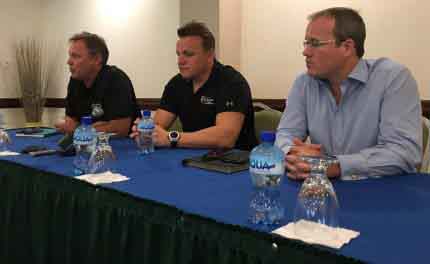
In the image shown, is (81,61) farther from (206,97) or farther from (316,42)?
(316,42)

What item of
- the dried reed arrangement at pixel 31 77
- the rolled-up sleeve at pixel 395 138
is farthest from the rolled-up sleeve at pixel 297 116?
the dried reed arrangement at pixel 31 77

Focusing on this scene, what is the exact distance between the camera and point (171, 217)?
129 cm

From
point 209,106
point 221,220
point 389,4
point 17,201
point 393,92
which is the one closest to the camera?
point 221,220

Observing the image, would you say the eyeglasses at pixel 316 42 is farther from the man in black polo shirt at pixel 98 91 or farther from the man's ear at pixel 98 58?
the man's ear at pixel 98 58

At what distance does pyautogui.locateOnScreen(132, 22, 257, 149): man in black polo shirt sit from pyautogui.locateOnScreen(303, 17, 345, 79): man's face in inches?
25.7

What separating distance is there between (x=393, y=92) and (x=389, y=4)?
173cm

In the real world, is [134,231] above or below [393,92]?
below

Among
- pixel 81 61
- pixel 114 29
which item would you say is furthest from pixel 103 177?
pixel 114 29

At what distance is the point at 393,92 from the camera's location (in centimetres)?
175

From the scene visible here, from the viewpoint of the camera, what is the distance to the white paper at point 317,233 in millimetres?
991

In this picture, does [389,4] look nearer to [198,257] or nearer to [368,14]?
[368,14]

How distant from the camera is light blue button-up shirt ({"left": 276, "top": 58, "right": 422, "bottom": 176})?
164cm

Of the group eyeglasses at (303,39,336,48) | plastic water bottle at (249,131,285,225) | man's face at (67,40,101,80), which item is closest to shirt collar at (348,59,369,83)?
eyeglasses at (303,39,336,48)

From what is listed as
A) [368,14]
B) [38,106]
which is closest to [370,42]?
[368,14]
